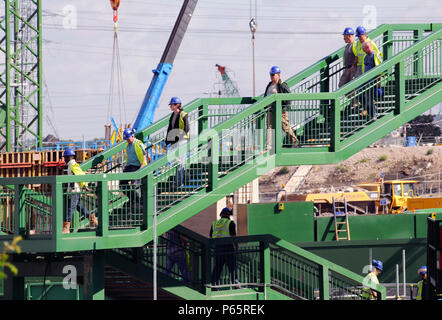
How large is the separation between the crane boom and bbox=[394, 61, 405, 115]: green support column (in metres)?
12.1

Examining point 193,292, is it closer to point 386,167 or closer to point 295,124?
point 295,124

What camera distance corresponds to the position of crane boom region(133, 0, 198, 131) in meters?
26.3

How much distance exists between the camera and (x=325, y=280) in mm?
15781

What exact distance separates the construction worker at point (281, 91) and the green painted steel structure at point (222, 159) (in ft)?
0.19

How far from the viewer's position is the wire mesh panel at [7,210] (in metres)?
13.5

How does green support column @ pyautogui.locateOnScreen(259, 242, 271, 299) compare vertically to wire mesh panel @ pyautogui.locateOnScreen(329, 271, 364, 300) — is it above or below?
above

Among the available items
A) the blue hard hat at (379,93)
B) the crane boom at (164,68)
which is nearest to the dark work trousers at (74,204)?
the blue hard hat at (379,93)

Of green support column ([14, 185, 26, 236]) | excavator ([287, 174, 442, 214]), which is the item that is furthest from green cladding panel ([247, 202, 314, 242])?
green support column ([14, 185, 26, 236])

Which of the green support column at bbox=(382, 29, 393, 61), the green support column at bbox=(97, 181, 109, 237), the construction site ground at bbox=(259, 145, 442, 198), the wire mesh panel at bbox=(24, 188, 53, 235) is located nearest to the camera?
the green support column at bbox=(97, 181, 109, 237)

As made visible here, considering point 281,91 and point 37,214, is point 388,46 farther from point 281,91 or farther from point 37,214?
point 37,214

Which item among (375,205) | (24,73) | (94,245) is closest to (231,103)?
(94,245)

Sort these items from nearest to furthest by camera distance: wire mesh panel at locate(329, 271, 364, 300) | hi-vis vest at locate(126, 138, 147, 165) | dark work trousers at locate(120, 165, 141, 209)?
dark work trousers at locate(120, 165, 141, 209), hi-vis vest at locate(126, 138, 147, 165), wire mesh panel at locate(329, 271, 364, 300)

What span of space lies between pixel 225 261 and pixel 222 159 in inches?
83.9

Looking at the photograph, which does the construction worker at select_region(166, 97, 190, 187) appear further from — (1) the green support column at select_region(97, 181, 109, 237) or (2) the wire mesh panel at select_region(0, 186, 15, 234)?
(2) the wire mesh panel at select_region(0, 186, 15, 234)
